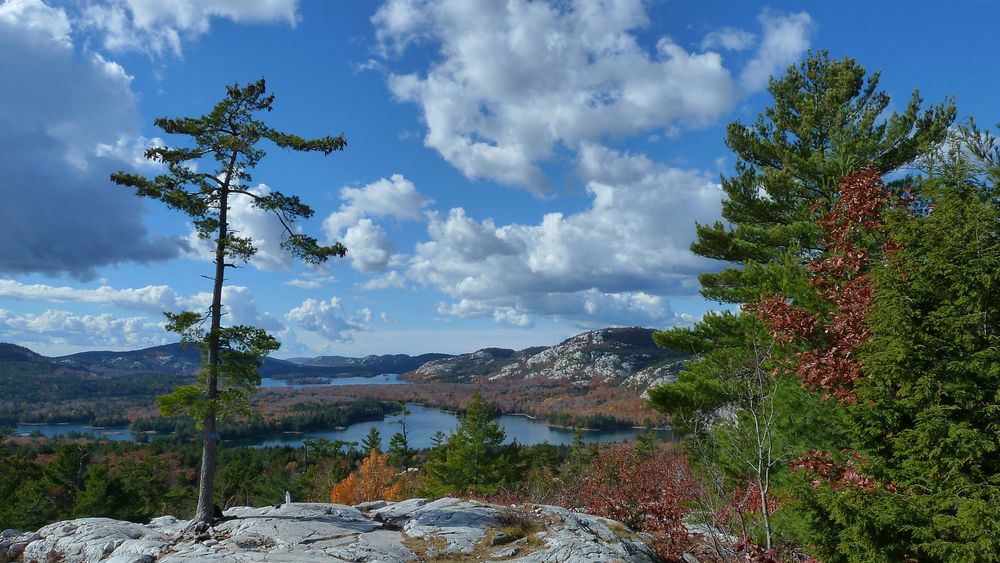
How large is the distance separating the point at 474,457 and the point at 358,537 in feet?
79.9

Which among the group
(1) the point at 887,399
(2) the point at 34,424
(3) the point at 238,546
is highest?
(1) the point at 887,399

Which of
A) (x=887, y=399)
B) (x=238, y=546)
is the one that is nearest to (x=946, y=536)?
(x=887, y=399)

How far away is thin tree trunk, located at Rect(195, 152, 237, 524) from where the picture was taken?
10938 mm

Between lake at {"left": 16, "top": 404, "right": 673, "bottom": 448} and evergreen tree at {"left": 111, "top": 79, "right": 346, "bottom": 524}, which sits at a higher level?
evergreen tree at {"left": 111, "top": 79, "right": 346, "bottom": 524}

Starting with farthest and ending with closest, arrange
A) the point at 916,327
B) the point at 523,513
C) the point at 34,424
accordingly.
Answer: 1. the point at 34,424
2. the point at 523,513
3. the point at 916,327

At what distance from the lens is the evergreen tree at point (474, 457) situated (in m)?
32.7

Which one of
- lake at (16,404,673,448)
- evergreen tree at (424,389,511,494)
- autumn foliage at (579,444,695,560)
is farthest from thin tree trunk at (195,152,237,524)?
lake at (16,404,673,448)

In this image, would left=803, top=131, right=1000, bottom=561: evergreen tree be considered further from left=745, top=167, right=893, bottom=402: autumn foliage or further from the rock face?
the rock face

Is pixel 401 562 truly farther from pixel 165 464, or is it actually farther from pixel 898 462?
pixel 165 464

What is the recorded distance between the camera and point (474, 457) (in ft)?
108

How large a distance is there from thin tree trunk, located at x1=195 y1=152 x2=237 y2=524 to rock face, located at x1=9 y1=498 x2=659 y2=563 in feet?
2.01

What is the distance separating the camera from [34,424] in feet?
562

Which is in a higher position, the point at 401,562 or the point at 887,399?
the point at 887,399

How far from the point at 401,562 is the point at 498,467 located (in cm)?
2659
